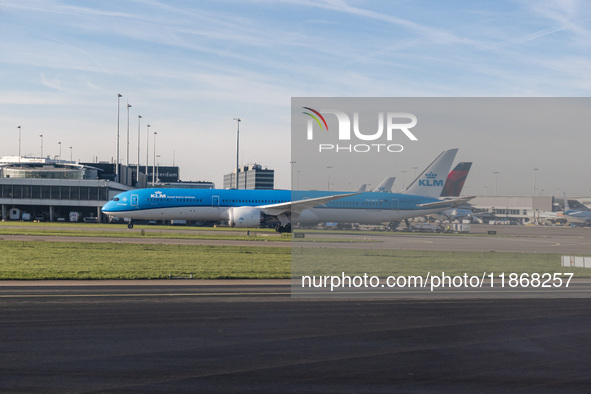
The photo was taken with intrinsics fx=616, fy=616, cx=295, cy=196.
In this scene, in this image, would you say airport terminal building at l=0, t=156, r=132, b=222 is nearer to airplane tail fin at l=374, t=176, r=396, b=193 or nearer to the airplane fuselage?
the airplane fuselage

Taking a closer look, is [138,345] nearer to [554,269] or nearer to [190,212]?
[554,269]

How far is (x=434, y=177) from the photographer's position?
4234cm

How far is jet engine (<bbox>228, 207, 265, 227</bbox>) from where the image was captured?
53.6m

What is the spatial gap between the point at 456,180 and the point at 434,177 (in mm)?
5824

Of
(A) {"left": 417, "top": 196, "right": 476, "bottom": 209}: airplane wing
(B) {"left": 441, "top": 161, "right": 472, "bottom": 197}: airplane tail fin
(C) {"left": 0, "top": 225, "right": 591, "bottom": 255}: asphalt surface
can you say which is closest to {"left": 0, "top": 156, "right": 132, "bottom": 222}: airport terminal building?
(C) {"left": 0, "top": 225, "right": 591, "bottom": 255}: asphalt surface

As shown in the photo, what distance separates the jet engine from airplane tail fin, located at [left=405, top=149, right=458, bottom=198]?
1317 centimetres

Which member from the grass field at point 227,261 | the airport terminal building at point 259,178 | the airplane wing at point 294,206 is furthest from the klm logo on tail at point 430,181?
the airport terminal building at point 259,178

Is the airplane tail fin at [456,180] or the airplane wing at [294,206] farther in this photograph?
the airplane wing at [294,206]

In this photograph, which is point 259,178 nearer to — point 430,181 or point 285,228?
point 285,228

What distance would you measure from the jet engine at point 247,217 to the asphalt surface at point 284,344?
33.3 metres

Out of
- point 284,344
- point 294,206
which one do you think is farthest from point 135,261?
point 294,206

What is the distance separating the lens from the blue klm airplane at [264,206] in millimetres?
53594

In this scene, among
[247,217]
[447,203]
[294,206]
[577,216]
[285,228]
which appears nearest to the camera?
[447,203]

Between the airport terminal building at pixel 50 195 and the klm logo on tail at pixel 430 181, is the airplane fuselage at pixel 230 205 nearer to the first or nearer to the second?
the klm logo on tail at pixel 430 181
